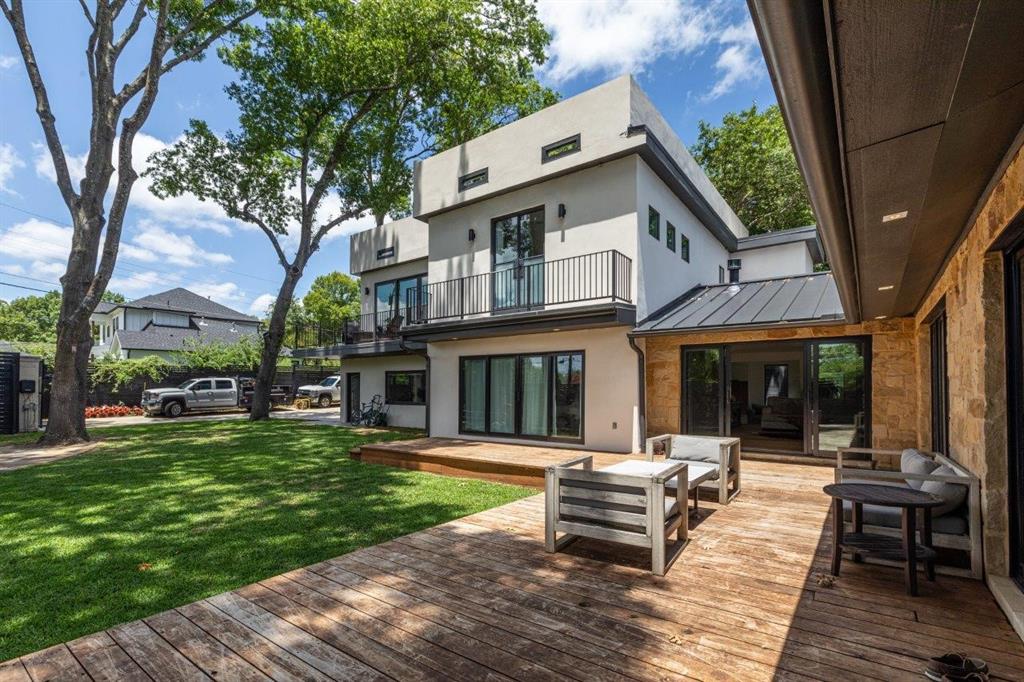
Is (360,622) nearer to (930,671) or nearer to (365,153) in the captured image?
(930,671)

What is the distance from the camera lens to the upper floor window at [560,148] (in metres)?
8.88

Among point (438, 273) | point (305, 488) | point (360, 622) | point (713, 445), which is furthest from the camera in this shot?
point (438, 273)

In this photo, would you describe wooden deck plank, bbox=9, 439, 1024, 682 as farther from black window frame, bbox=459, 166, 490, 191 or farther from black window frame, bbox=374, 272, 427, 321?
black window frame, bbox=374, 272, 427, 321

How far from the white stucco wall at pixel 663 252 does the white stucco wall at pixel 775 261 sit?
2555 millimetres

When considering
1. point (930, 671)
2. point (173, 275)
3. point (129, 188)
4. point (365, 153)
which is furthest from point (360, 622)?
point (173, 275)

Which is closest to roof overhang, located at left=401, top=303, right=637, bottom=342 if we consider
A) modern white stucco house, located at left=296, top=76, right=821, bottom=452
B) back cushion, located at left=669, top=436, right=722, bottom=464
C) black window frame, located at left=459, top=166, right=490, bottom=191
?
modern white stucco house, located at left=296, top=76, right=821, bottom=452

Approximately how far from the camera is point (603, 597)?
314 cm

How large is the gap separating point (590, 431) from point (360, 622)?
6.36 metres

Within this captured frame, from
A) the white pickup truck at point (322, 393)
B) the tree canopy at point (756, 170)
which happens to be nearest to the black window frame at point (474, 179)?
the tree canopy at point (756, 170)

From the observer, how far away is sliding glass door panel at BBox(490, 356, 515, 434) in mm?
9922

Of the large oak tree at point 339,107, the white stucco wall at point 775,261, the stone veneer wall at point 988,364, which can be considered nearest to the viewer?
the stone veneer wall at point 988,364

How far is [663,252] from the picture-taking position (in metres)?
9.50

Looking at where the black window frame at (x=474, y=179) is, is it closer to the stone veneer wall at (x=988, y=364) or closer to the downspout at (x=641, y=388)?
the downspout at (x=641, y=388)

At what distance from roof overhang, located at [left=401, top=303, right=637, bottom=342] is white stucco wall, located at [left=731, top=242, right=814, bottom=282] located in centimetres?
692
